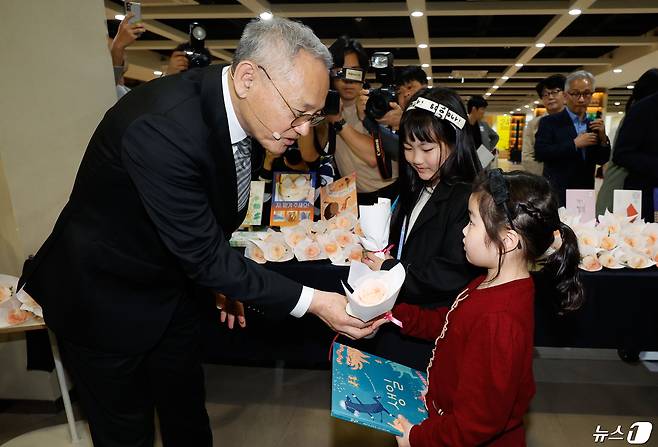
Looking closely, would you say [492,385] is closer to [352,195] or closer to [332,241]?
[332,241]

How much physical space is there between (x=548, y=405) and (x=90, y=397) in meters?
2.10

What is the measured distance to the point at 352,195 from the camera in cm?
211

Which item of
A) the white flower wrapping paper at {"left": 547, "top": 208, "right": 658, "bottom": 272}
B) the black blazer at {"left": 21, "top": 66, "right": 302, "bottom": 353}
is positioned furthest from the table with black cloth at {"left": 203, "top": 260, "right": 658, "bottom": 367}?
the black blazer at {"left": 21, "top": 66, "right": 302, "bottom": 353}

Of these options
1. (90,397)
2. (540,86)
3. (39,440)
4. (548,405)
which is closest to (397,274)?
(90,397)

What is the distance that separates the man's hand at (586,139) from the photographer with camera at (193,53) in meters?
2.35

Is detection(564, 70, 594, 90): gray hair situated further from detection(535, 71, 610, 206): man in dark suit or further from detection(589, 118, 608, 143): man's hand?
detection(589, 118, 608, 143): man's hand

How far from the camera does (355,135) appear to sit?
230cm

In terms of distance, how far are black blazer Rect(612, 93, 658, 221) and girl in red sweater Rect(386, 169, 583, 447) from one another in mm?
1764

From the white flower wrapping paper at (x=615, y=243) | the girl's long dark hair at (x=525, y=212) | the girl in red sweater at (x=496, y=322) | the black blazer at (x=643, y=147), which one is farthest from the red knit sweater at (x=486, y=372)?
the black blazer at (x=643, y=147)

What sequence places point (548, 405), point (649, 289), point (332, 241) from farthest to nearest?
point (548, 405)
point (332, 241)
point (649, 289)

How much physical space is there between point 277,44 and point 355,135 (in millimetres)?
1291

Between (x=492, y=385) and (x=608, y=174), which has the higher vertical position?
(x=608, y=174)

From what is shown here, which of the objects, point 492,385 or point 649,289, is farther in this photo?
point 649,289

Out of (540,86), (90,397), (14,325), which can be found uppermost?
(540,86)
